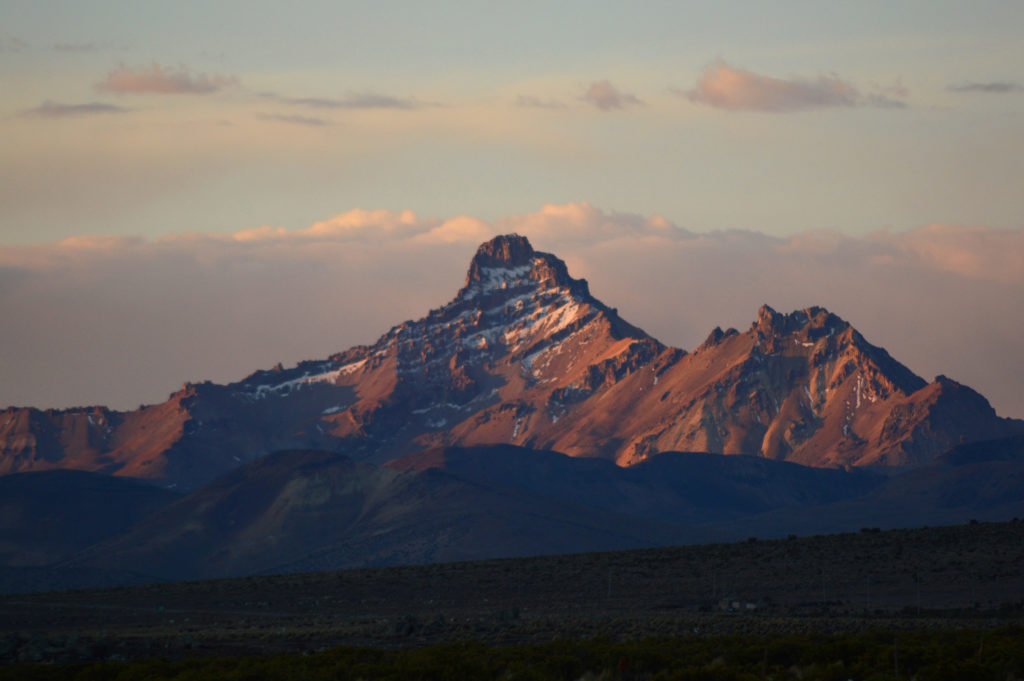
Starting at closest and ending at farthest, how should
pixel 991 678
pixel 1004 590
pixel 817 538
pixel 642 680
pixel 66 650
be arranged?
pixel 991 678
pixel 642 680
pixel 66 650
pixel 1004 590
pixel 817 538

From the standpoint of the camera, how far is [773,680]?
181 ft

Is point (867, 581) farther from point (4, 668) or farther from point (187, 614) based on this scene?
point (4, 668)

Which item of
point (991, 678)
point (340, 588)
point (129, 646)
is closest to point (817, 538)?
point (340, 588)

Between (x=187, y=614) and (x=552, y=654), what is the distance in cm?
6455

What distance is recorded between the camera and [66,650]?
76.2 m

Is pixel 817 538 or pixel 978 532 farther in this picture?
pixel 817 538

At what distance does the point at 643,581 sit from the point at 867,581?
66.6 ft

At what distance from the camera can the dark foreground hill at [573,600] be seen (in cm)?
8556

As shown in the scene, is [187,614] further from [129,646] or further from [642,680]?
[642,680]

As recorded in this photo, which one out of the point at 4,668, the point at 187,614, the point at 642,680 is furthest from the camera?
the point at 187,614

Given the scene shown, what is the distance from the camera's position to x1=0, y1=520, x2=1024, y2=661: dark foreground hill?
281 feet

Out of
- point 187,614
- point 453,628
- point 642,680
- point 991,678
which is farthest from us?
point 187,614

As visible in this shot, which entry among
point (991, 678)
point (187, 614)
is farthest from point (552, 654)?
point (187, 614)

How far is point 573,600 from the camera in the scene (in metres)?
120
